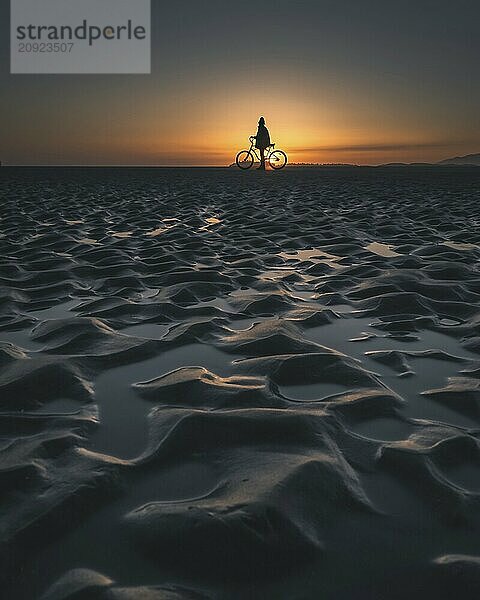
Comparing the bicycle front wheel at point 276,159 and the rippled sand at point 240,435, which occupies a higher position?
the bicycle front wheel at point 276,159

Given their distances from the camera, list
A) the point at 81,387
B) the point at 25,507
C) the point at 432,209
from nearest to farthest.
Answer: the point at 25,507 < the point at 81,387 < the point at 432,209

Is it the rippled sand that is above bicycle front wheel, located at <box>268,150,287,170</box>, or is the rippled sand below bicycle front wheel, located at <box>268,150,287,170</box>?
below

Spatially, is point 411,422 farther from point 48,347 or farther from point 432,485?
point 48,347

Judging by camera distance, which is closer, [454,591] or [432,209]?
[454,591]

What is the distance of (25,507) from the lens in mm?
2111

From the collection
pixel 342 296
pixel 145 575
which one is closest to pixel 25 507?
pixel 145 575

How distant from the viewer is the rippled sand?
6.04 feet

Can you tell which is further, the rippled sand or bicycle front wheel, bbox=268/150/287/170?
bicycle front wheel, bbox=268/150/287/170

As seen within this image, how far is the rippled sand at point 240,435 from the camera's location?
1842mm

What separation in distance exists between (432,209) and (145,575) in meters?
15.3

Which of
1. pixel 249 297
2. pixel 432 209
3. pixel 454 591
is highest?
pixel 432 209

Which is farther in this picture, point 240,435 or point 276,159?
point 276,159

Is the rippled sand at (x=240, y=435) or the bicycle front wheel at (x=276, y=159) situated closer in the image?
the rippled sand at (x=240, y=435)

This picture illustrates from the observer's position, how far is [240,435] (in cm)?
271
